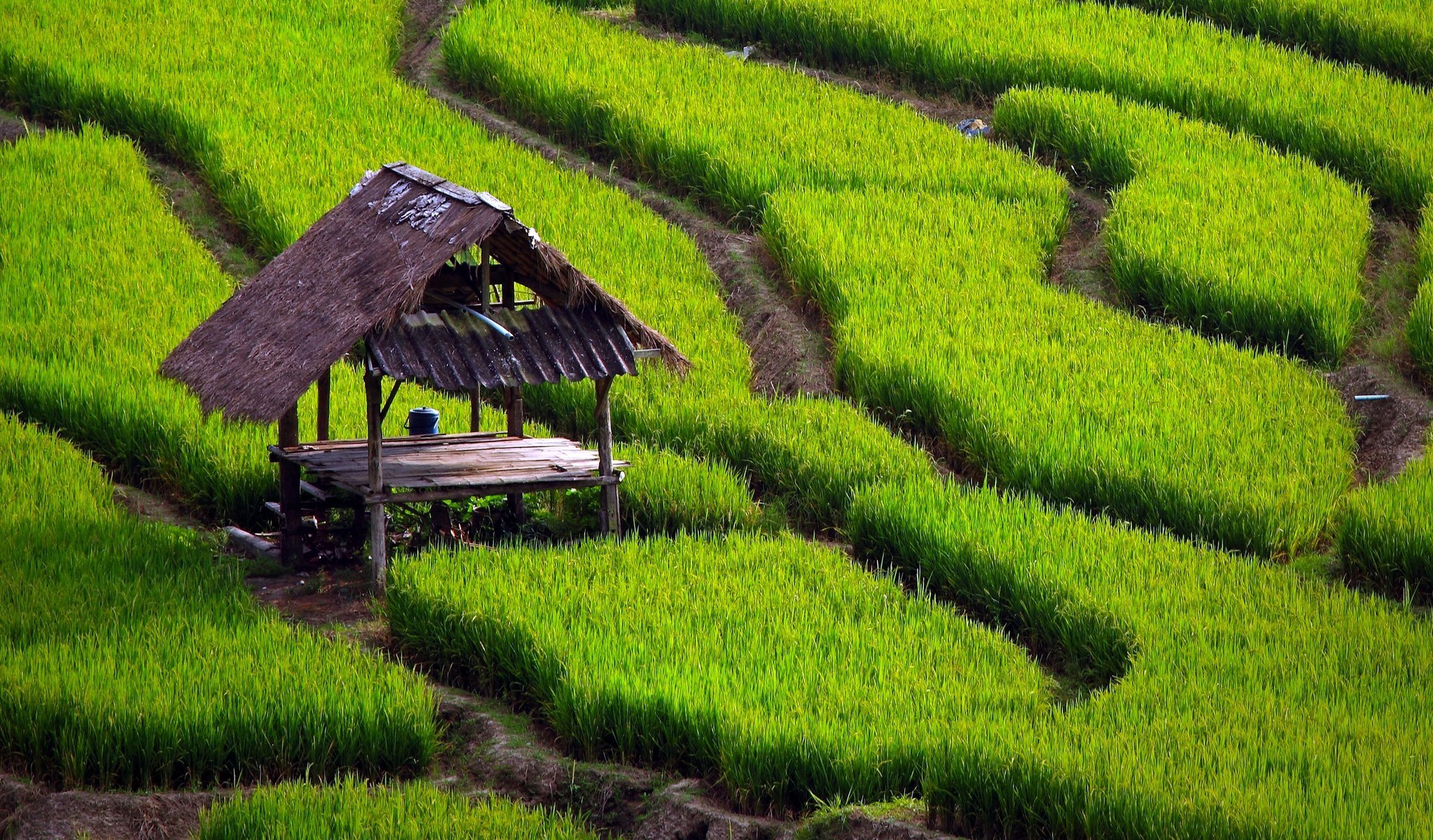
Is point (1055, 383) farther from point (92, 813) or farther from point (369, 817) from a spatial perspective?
point (92, 813)

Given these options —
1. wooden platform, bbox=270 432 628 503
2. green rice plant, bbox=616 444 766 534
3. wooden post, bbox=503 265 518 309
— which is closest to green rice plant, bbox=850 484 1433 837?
green rice plant, bbox=616 444 766 534

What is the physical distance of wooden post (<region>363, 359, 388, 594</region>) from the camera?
640 cm

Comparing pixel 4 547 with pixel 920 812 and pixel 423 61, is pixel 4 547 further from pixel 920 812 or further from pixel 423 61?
pixel 423 61

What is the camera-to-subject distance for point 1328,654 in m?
5.56

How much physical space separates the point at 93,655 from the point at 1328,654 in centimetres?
443

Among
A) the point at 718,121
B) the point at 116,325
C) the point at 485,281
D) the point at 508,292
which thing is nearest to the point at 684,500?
the point at 508,292

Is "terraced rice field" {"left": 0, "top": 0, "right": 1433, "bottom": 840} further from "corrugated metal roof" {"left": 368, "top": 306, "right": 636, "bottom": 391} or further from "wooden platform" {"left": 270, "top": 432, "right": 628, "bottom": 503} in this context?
"corrugated metal roof" {"left": 368, "top": 306, "right": 636, "bottom": 391}

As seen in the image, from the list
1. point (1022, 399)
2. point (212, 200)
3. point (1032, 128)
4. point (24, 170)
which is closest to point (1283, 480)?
point (1022, 399)

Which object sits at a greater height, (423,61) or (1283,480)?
(423,61)

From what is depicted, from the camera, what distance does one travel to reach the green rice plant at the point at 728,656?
4.98 m

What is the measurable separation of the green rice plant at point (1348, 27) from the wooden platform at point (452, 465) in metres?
8.30

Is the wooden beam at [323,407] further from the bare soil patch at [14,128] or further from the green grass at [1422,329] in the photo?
the green grass at [1422,329]

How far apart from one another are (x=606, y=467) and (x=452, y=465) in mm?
695

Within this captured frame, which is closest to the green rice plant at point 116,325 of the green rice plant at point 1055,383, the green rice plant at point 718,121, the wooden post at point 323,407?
the wooden post at point 323,407
